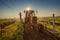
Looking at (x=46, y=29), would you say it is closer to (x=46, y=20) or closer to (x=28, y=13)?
(x=46, y=20)

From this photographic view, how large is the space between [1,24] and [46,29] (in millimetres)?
1263

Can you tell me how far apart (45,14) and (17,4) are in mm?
837

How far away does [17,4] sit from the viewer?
3.32 meters

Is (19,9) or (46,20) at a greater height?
(19,9)

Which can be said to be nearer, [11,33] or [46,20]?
[11,33]

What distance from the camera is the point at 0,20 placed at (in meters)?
3.25

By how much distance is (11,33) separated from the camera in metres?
3.15

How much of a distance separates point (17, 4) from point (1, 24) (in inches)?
27.7

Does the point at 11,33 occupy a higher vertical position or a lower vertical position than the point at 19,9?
lower

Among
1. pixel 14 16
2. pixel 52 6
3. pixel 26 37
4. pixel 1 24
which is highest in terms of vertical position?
pixel 52 6

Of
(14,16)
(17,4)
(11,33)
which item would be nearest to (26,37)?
(11,33)

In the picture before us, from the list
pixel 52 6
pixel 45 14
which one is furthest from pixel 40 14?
pixel 52 6

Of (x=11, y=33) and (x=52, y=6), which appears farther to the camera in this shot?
(x=52, y=6)

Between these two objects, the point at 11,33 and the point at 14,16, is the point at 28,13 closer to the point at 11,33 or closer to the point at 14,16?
the point at 14,16
